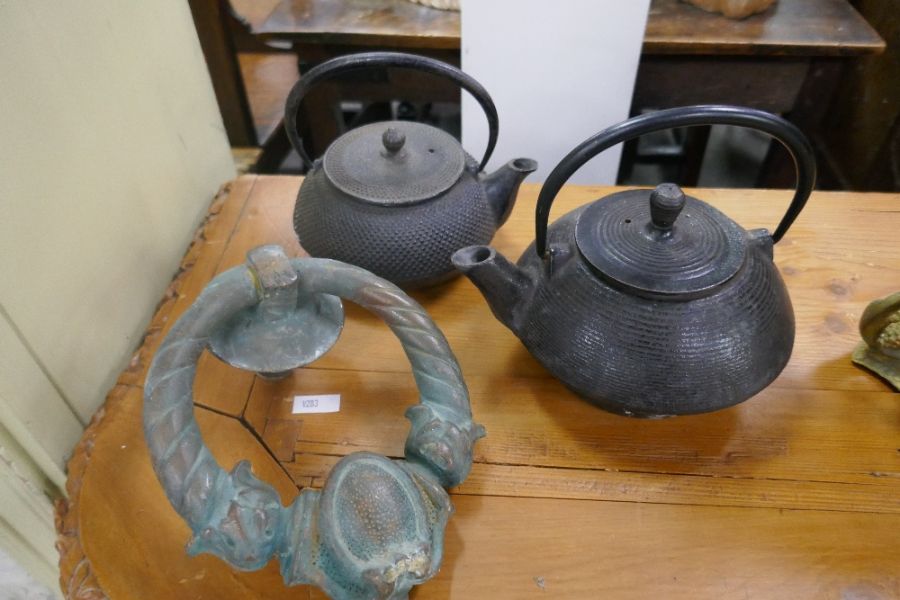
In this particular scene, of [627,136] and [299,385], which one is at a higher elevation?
[627,136]

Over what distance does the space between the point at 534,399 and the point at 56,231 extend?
0.58 m

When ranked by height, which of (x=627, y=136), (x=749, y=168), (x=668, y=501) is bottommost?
(x=749, y=168)

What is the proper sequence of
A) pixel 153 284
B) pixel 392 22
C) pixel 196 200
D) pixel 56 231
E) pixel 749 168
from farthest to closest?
pixel 749 168 → pixel 392 22 → pixel 196 200 → pixel 153 284 → pixel 56 231

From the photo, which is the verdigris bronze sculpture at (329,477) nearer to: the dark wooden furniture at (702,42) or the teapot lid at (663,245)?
the teapot lid at (663,245)

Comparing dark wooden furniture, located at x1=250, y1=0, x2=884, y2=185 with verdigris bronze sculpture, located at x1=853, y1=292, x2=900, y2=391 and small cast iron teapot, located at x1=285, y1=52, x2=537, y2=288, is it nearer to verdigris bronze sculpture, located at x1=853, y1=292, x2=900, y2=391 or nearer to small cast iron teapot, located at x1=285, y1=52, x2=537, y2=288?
small cast iron teapot, located at x1=285, y1=52, x2=537, y2=288

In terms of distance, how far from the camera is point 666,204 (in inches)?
24.7

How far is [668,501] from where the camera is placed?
0.70 metres

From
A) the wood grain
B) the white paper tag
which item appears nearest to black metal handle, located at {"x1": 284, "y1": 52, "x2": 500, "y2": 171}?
the white paper tag

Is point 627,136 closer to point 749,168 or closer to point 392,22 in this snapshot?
point 392,22

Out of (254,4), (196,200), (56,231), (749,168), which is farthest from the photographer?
(749,168)

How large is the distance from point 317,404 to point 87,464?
0.26m

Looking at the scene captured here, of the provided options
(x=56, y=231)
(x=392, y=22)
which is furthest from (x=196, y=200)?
(x=392, y=22)

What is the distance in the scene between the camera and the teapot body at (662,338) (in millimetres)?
638

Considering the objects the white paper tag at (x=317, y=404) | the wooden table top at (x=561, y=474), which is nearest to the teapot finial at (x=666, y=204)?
the wooden table top at (x=561, y=474)
